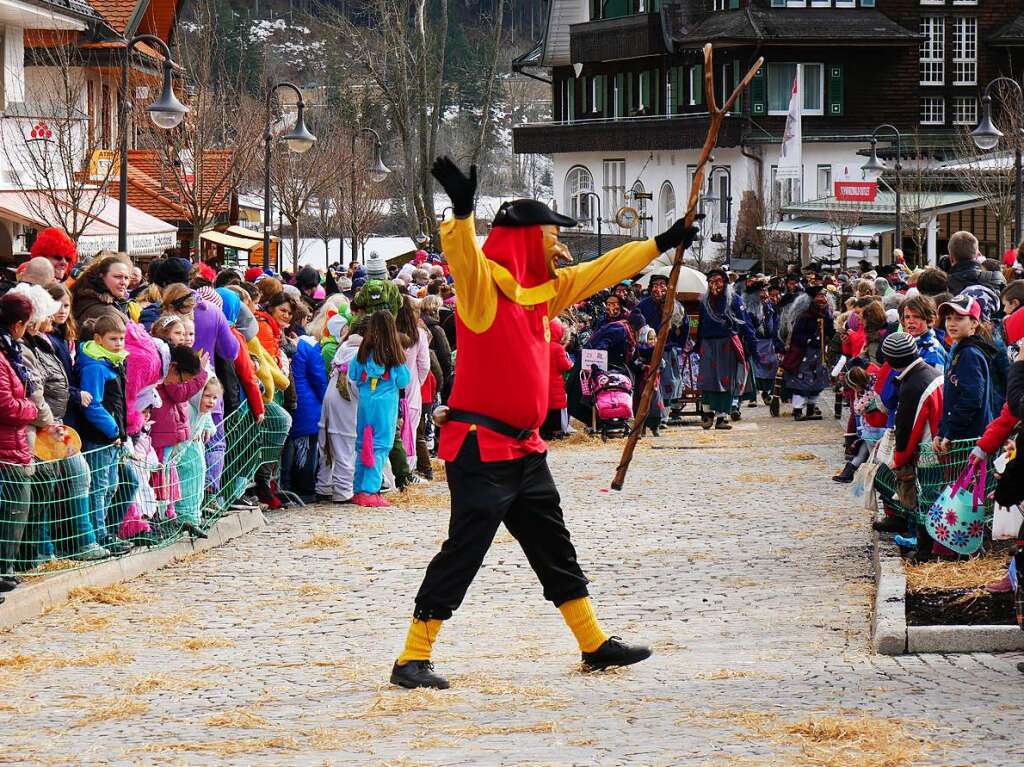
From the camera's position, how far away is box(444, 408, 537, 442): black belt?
799 cm

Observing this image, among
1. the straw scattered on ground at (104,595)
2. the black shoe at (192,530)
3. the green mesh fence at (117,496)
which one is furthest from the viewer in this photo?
the black shoe at (192,530)

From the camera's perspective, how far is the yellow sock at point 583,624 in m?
8.15

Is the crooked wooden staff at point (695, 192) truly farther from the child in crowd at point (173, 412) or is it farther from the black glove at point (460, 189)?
the child in crowd at point (173, 412)

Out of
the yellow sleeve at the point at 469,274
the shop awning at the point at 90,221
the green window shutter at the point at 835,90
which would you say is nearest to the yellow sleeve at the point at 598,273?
the yellow sleeve at the point at 469,274

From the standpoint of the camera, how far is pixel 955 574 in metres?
10.2

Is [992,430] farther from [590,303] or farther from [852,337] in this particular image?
[590,303]

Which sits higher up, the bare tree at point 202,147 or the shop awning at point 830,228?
the bare tree at point 202,147

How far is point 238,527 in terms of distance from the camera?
1318 cm

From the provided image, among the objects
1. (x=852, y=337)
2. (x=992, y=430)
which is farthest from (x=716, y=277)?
(x=992, y=430)

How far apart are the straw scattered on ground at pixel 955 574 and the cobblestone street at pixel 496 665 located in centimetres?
31

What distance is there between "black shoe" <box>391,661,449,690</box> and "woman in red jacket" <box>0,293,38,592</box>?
9.04 ft

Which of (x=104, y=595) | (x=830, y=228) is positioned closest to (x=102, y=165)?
(x=830, y=228)

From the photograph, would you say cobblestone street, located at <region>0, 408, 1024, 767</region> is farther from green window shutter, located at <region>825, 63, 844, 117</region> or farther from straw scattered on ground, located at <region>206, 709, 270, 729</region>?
green window shutter, located at <region>825, 63, 844, 117</region>

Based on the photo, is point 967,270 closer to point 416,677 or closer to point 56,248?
point 56,248
